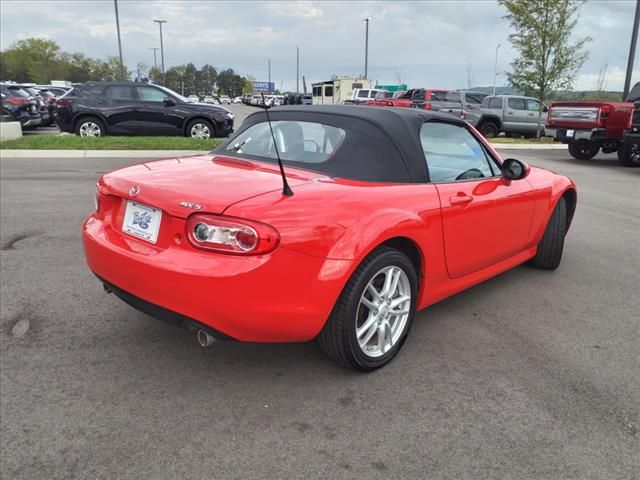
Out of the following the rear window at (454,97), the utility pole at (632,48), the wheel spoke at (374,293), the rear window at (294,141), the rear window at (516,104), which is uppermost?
the utility pole at (632,48)

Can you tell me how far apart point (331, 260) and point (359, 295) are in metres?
0.29

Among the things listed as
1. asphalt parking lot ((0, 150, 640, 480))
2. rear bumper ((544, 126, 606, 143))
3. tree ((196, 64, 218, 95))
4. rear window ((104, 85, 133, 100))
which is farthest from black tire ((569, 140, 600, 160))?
tree ((196, 64, 218, 95))

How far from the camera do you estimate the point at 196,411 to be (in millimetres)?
2600

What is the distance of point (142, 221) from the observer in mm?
2781

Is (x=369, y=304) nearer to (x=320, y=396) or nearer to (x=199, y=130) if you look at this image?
(x=320, y=396)

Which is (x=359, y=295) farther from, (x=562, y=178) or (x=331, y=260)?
(x=562, y=178)

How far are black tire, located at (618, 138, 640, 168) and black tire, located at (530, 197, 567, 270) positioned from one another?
1013 centimetres

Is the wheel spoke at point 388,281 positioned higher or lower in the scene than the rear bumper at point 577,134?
lower

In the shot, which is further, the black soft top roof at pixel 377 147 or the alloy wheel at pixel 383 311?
the black soft top roof at pixel 377 147

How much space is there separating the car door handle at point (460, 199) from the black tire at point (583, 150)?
13.2 m

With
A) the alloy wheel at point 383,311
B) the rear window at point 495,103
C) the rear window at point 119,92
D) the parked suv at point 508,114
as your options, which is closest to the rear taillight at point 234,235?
the alloy wheel at point 383,311

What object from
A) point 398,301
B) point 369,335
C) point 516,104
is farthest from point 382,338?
point 516,104

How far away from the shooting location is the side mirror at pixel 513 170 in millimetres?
3828

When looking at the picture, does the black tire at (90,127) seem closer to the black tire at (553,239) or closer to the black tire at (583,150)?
the black tire at (553,239)
